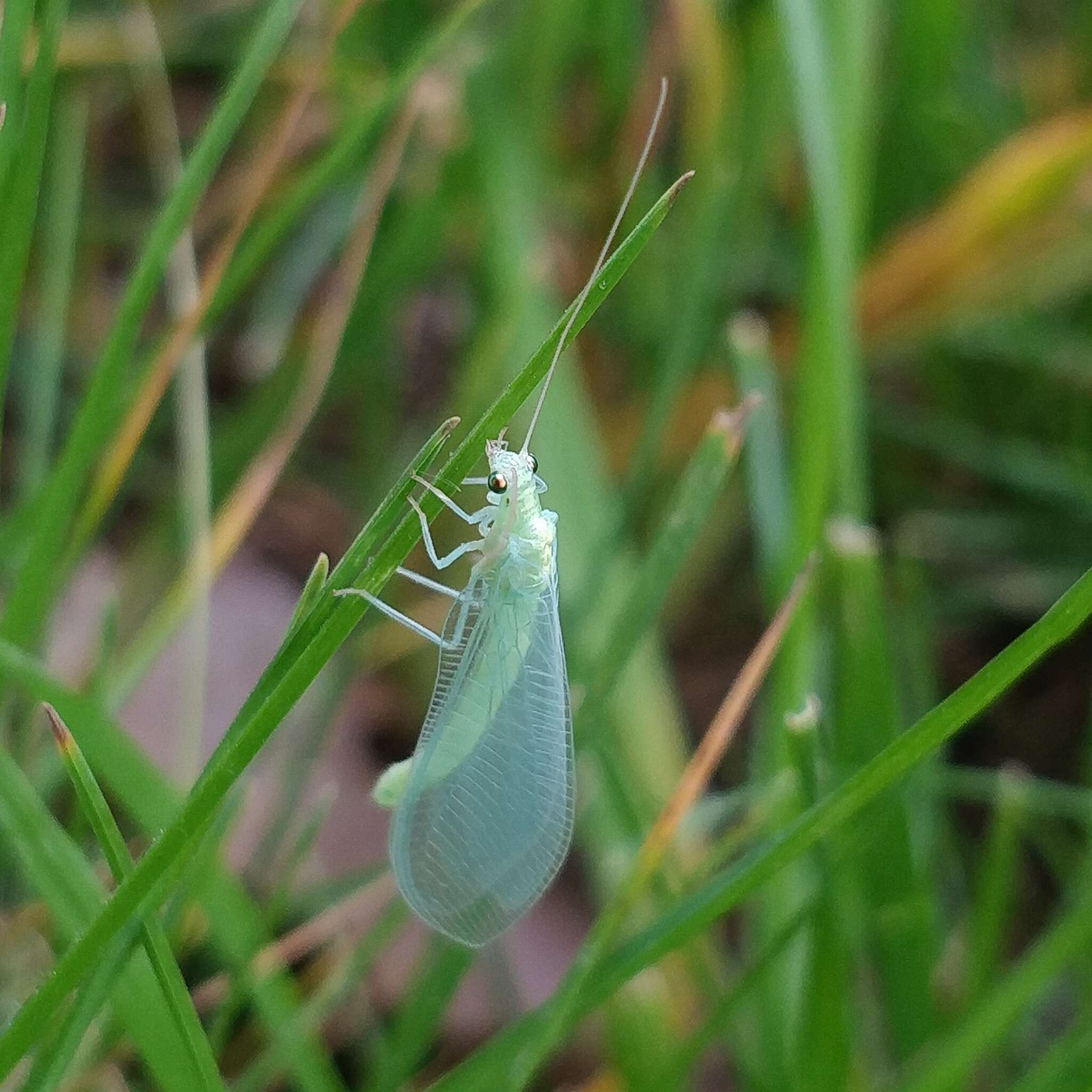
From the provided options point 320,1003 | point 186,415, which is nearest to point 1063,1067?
point 320,1003

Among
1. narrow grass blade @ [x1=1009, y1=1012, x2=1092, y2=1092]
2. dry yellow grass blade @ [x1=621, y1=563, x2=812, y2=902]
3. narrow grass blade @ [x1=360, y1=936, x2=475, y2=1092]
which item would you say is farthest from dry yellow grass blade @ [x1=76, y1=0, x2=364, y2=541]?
narrow grass blade @ [x1=1009, y1=1012, x2=1092, y2=1092]

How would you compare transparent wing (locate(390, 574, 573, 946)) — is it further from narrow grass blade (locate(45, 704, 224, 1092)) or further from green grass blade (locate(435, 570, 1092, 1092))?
narrow grass blade (locate(45, 704, 224, 1092))

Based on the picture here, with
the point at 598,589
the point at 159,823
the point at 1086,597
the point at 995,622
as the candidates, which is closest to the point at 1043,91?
the point at 995,622

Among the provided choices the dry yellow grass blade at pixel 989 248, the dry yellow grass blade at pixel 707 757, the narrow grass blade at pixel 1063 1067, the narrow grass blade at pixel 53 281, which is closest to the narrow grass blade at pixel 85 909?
the dry yellow grass blade at pixel 707 757

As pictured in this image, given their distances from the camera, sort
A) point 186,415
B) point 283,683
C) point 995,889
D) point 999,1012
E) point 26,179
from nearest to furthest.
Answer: point 283,683 → point 26,179 → point 999,1012 → point 995,889 → point 186,415

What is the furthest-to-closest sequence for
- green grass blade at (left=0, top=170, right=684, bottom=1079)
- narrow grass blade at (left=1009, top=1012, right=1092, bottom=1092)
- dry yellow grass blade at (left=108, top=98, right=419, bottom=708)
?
dry yellow grass blade at (left=108, top=98, right=419, bottom=708)
narrow grass blade at (left=1009, top=1012, right=1092, bottom=1092)
green grass blade at (left=0, top=170, right=684, bottom=1079)

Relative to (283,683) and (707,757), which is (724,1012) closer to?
(707,757)
